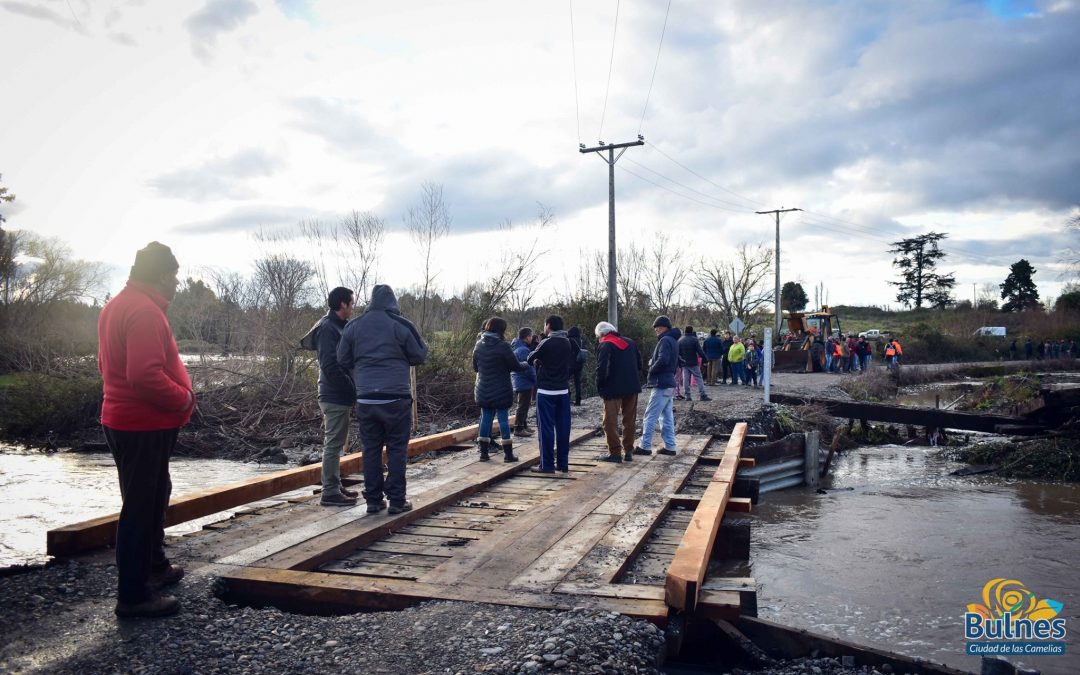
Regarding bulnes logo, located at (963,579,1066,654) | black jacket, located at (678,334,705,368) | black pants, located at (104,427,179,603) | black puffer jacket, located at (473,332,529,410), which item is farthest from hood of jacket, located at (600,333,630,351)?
black jacket, located at (678,334,705,368)

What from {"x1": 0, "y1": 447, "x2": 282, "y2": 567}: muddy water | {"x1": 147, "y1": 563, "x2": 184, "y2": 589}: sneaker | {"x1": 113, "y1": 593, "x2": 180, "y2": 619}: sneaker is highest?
{"x1": 147, "y1": 563, "x2": 184, "y2": 589}: sneaker

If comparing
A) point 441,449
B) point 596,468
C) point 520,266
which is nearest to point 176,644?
point 596,468

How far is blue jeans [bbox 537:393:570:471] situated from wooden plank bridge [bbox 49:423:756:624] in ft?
1.13

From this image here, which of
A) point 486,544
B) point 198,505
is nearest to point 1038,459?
point 486,544

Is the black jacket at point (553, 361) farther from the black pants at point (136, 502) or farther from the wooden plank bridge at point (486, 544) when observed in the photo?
the black pants at point (136, 502)

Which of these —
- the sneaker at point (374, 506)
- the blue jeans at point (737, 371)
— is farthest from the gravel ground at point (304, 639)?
the blue jeans at point (737, 371)

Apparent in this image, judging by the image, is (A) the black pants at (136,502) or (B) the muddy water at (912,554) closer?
(A) the black pants at (136,502)

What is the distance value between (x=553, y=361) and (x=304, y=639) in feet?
16.1

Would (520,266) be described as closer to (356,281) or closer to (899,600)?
(356,281)

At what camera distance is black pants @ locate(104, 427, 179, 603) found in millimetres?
4141

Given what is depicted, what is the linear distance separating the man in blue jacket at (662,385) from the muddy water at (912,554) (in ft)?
6.82

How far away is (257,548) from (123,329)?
1972mm

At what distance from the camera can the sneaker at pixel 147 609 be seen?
411 cm

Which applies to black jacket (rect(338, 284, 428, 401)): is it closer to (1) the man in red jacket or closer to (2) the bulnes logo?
(1) the man in red jacket
